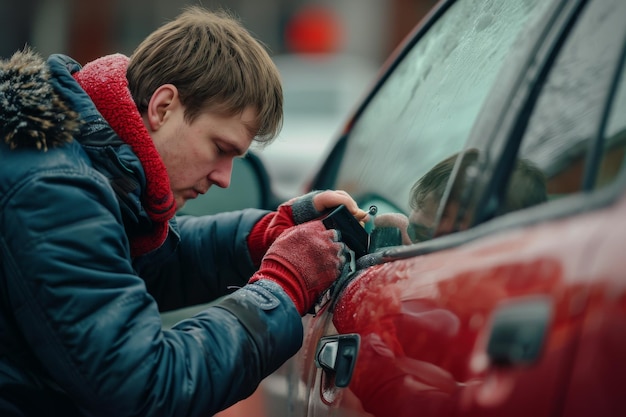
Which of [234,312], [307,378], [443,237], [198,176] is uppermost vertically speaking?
[443,237]

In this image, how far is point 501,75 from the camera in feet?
5.32

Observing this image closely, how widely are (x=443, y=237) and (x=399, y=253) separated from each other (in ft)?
0.53

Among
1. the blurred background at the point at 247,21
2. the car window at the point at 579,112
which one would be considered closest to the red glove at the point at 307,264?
the car window at the point at 579,112

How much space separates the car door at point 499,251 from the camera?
1196 millimetres

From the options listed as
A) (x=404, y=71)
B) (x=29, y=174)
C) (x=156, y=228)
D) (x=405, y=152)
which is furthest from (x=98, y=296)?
(x=404, y=71)

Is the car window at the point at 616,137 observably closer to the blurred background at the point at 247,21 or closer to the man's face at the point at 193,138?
the man's face at the point at 193,138

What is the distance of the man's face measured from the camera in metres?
2.06

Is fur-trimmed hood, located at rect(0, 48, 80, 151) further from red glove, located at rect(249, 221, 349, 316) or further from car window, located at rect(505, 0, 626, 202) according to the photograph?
car window, located at rect(505, 0, 626, 202)

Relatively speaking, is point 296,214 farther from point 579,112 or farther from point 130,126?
point 579,112

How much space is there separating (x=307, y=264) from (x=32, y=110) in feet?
1.88

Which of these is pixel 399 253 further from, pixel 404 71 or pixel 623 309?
pixel 404 71

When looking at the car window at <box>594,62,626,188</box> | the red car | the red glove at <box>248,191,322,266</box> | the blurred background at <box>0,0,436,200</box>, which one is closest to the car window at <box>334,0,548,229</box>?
the red car

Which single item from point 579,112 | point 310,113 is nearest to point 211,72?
point 579,112

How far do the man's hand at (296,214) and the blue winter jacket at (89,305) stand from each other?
0.26 m
